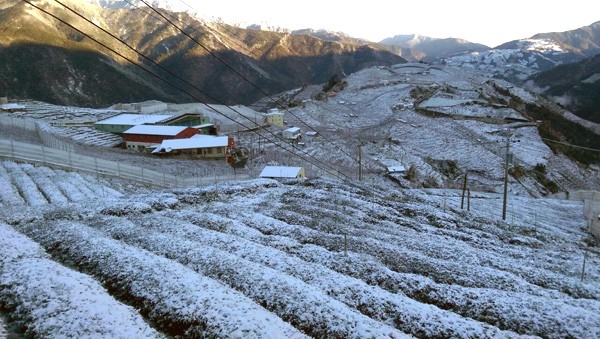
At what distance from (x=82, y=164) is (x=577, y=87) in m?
200

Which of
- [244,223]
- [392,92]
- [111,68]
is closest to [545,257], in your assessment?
[244,223]

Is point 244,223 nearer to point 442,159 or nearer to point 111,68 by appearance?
point 442,159

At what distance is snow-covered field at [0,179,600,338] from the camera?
10.4m

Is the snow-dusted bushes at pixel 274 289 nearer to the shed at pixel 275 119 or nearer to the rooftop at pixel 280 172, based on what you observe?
the rooftop at pixel 280 172

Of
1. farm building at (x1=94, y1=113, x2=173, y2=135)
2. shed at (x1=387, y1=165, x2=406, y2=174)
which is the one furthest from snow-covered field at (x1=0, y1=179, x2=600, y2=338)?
farm building at (x1=94, y1=113, x2=173, y2=135)

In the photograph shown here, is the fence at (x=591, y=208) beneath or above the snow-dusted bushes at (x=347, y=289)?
beneath

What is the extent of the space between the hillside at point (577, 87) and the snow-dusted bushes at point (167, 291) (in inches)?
6191

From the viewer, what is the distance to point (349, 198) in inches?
1065

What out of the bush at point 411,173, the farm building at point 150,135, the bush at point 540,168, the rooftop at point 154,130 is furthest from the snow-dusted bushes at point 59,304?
the bush at point 540,168

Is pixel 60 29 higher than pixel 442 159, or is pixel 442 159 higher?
pixel 60 29

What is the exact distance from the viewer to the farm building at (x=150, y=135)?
6033 cm

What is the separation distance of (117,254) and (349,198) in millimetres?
17232

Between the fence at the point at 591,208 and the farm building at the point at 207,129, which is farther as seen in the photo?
the farm building at the point at 207,129

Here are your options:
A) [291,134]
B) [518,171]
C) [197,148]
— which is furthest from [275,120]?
[518,171]
